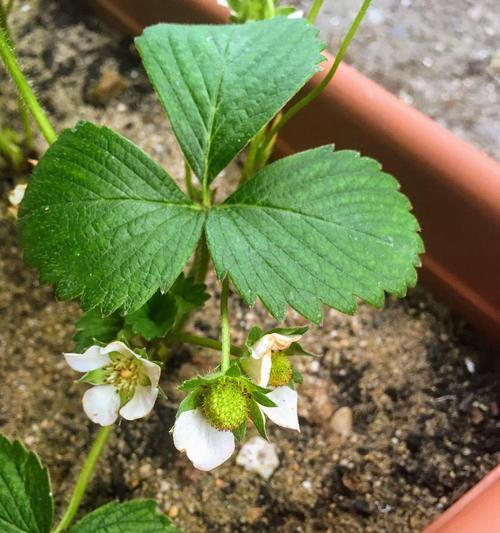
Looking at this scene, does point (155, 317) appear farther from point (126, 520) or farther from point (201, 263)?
point (126, 520)

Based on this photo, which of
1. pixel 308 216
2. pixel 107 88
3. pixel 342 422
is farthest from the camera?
pixel 107 88

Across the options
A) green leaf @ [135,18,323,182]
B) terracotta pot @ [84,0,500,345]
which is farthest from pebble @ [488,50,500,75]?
green leaf @ [135,18,323,182]

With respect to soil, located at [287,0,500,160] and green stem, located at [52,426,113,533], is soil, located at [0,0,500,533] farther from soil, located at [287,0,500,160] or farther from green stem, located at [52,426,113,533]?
soil, located at [287,0,500,160]

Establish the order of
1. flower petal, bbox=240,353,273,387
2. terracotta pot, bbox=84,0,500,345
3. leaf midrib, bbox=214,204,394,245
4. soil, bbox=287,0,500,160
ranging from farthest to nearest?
soil, bbox=287,0,500,160 → terracotta pot, bbox=84,0,500,345 → leaf midrib, bbox=214,204,394,245 → flower petal, bbox=240,353,273,387

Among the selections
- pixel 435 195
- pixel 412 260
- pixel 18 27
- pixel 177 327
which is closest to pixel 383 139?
pixel 435 195

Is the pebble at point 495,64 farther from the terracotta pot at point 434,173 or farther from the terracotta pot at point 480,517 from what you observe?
the terracotta pot at point 480,517

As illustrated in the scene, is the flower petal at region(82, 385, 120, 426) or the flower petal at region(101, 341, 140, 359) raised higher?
the flower petal at region(101, 341, 140, 359)

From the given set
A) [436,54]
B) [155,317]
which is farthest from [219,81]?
[436,54]
